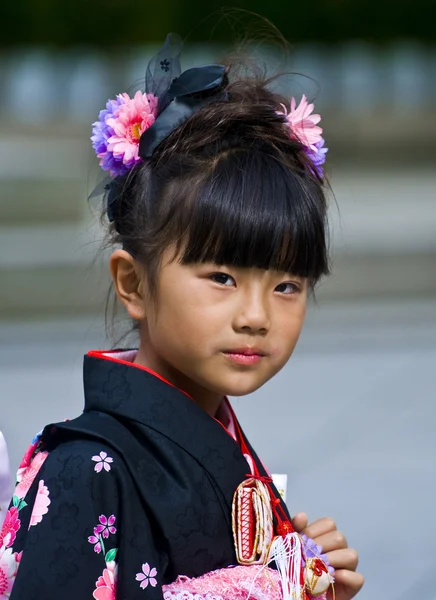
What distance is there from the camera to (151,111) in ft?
5.78

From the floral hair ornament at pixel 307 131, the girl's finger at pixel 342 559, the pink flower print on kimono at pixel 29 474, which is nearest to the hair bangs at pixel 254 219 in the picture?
the floral hair ornament at pixel 307 131

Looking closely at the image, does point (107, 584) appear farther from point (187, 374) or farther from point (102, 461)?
point (187, 374)

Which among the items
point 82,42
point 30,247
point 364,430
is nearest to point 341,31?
point 82,42

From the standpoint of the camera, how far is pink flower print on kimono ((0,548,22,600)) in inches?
58.2

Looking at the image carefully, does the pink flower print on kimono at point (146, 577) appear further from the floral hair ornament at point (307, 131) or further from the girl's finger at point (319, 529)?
the floral hair ornament at point (307, 131)

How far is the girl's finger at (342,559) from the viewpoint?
1.73 metres

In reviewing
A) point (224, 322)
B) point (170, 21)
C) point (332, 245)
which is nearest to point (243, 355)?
point (224, 322)

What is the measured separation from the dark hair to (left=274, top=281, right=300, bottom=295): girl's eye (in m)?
0.02

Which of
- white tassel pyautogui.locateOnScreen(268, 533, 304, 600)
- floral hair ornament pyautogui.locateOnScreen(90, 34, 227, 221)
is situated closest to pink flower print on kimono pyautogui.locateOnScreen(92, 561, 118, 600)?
white tassel pyautogui.locateOnScreen(268, 533, 304, 600)

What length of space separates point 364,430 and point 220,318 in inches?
126

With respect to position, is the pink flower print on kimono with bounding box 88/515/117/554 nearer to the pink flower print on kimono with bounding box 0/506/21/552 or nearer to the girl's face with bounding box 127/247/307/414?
the pink flower print on kimono with bounding box 0/506/21/552

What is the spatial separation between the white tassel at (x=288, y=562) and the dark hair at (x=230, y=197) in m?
0.42

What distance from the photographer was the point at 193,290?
1548 mm

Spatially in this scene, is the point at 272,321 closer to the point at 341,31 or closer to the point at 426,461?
the point at 426,461
